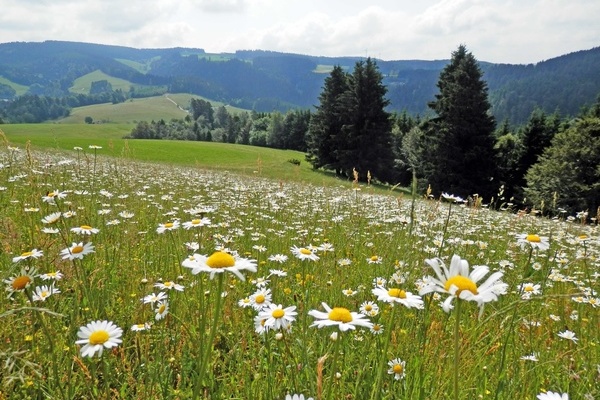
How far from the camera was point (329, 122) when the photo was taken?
37656mm

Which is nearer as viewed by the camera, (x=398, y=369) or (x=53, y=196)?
(x=398, y=369)

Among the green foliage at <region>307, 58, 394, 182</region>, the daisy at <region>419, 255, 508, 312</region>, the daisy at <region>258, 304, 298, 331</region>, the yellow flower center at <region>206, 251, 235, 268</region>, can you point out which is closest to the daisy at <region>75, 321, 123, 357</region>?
the yellow flower center at <region>206, 251, 235, 268</region>

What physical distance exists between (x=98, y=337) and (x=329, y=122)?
122 ft

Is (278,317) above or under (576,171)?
above

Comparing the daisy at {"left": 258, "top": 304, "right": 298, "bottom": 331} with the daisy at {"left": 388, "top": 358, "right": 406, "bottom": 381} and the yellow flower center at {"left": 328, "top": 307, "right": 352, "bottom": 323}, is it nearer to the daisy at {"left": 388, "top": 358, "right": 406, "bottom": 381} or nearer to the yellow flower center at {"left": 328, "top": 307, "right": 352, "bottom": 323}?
the yellow flower center at {"left": 328, "top": 307, "right": 352, "bottom": 323}

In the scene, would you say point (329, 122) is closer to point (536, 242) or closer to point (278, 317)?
point (536, 242)

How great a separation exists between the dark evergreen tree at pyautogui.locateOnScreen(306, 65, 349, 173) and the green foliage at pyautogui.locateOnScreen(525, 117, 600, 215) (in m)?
16.6

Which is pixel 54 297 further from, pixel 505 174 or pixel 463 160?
pixel 505 174

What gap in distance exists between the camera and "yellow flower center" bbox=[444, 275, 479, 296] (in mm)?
1119

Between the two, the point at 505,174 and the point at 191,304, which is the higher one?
the point at 191,304

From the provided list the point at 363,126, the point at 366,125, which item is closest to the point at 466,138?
the point at 366,125

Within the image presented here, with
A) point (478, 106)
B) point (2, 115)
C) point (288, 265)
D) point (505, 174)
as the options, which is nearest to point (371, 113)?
point (478, 106)

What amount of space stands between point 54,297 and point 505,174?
38.2 meters

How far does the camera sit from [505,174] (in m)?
35.1
